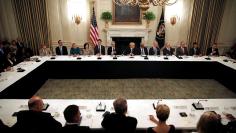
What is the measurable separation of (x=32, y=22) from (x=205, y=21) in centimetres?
756

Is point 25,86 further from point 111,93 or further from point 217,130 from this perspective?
Answer: point 217,130

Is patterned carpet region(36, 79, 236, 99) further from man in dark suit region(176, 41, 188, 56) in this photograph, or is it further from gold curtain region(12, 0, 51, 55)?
gold curtain region(12, 0, 51, 55)

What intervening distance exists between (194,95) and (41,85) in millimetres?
4683

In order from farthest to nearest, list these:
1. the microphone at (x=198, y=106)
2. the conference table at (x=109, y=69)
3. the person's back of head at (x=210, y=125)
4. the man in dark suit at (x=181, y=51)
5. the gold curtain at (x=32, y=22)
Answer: the gold curtain at (x=32, y=22), the man in dark suit at (x=181, y=51), the conference table at (x=109, y=69), the microphone at (x=198, y=106), the person's back of head at (x=210, y=125)

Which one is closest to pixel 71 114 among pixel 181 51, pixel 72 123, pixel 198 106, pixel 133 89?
pixel 72 123

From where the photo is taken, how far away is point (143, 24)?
8.67 m

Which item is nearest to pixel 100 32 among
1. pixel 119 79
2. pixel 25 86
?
pixel 119 79

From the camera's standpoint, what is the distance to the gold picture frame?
840 cm

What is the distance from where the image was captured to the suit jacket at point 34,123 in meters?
2.39

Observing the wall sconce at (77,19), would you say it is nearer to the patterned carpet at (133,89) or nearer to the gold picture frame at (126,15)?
the gold picture frame at (126,15)

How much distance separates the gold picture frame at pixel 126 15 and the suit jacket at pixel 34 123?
666 cm

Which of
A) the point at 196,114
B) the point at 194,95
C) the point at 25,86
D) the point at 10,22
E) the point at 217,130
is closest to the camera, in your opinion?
the point at 217,130

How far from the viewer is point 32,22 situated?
8.35 meters

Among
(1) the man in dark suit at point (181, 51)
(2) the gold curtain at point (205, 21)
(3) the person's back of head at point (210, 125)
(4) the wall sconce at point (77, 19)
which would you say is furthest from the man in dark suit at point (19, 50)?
(3) the person's back of head at point (210, 125)
